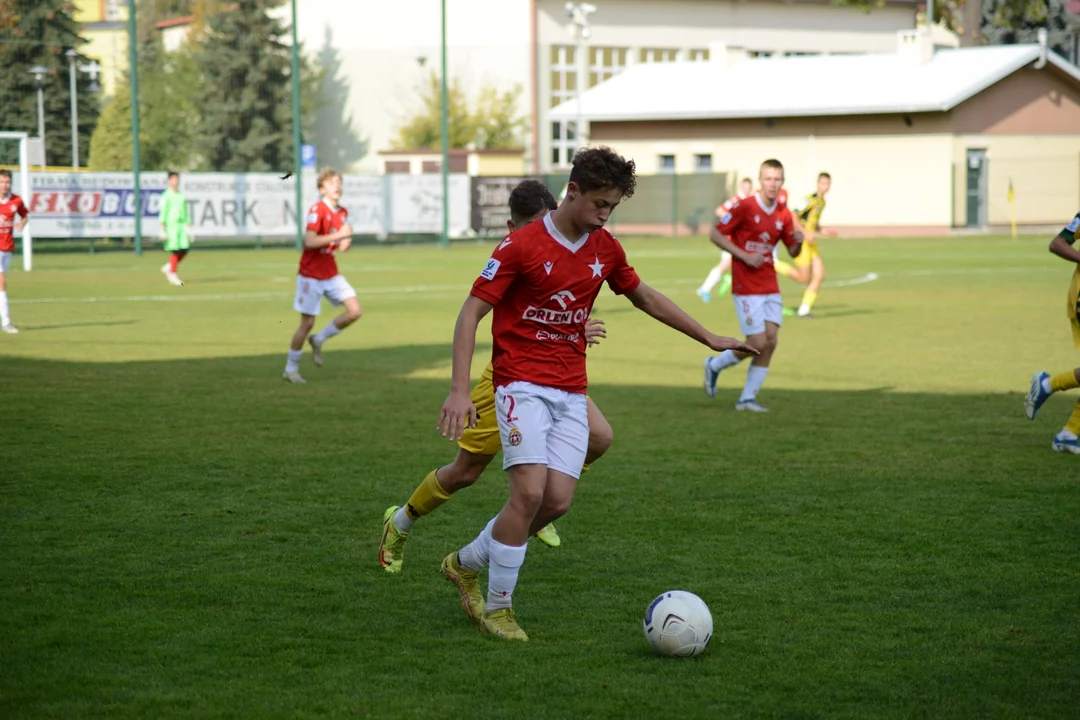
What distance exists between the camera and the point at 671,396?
1352 centimetres

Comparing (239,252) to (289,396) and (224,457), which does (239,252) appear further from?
(224,457)

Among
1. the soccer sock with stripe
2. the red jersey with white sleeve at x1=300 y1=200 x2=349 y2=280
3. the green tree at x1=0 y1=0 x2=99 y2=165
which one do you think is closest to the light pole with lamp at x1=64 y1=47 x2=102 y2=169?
the green tree at x1=0 y1=0 x2=99 y2=165

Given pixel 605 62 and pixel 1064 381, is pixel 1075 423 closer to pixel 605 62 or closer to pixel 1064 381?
pixel 1064 381

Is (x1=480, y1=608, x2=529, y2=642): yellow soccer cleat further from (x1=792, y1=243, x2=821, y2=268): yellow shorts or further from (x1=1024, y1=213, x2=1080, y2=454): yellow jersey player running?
(x1=792, y1=243, x2=821, y2=268): yellow shorts

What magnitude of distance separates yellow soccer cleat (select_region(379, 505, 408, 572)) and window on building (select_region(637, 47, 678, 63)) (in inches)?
2500

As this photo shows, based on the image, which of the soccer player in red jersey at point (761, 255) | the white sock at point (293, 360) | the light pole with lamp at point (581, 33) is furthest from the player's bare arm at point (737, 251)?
the light pole with lamp at point (581, 33)

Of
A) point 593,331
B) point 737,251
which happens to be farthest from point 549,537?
point 737,251

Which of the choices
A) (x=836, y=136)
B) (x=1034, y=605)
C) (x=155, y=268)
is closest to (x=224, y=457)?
(x=1034, y=605)

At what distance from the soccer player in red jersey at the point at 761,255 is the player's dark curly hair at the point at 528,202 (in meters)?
5.14

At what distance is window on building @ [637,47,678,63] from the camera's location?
225ft

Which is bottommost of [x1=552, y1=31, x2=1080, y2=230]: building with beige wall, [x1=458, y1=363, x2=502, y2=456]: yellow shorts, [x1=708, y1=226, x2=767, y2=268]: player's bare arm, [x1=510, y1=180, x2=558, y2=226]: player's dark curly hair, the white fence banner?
[x1=458, y1=363, x2=502, y2=456]: yellow shorts

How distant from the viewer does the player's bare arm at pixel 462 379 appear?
17.8 ft

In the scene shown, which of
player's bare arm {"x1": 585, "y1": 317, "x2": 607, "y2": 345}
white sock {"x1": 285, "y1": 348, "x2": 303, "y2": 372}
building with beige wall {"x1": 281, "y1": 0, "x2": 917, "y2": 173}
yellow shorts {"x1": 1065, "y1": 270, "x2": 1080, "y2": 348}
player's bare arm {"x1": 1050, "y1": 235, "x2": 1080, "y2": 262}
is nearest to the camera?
player's bare arm {"x1": 585, "y1": 317, "x2": 607, "y2": 345}

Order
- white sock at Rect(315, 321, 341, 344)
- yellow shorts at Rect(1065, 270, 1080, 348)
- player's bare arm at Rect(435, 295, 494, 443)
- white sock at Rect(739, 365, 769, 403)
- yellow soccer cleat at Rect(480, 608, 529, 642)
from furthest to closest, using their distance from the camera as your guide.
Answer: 1. white sock at Rect(315, 321, 341, 344)
2. white sock at Rect(739, 365, 769, 403)
3. yellow shorts at Rect(1065, 270, 1080, 348)
4. yellow soccer cleat at Rect(480, 608, 529, 642)
5. player's bare arm at Rect(435, 295, 494, 443)
